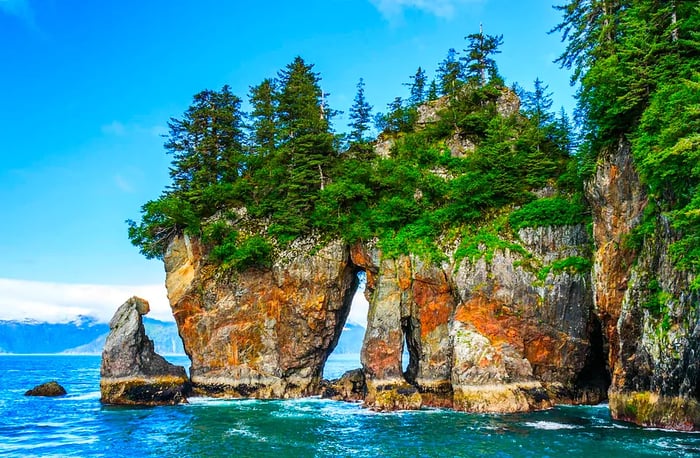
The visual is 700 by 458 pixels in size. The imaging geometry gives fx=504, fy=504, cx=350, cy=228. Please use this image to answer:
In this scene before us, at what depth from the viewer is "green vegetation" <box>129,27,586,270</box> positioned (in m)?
35.3

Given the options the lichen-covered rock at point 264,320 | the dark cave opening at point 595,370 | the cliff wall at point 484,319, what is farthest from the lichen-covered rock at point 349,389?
the dark cave opening at point 595,370

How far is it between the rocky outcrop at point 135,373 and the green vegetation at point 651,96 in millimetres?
31127

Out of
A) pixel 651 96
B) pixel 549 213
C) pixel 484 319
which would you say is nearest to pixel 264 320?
pixel 484 319

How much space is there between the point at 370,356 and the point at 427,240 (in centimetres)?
902

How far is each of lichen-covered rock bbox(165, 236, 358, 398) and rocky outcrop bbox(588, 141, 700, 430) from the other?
19.3 m

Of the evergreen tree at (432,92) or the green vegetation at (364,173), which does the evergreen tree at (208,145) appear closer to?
the green vegetation at (364,173)

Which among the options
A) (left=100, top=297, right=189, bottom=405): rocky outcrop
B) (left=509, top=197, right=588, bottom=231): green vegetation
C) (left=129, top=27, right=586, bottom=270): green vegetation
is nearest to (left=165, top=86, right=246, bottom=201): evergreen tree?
(left=129, top=27, right=586, bottom=270): green vegetation

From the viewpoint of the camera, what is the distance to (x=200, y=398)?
123ft

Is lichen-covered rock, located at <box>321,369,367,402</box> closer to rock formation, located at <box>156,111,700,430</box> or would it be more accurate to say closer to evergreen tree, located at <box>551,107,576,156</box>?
rock formation, located at <box>156,111,700,430</box>

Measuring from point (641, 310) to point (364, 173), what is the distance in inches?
838

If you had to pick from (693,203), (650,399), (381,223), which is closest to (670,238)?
(693,203)

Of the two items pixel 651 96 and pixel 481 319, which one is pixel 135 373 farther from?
pixel 651 96

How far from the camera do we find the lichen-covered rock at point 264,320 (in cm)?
3878

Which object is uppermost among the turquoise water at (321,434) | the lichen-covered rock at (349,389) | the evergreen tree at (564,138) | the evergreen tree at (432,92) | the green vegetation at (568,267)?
the evergreen tree at (432,92)
